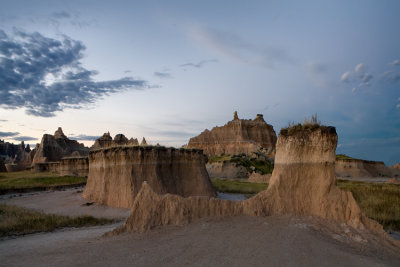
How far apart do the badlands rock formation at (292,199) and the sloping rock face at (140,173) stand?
9.46 metres

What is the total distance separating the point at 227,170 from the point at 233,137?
54203 millimetres

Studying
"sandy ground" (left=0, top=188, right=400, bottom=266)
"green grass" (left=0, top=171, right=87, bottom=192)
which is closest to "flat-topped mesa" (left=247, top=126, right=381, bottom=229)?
"sandy ground" (left=0, top=188, right=400, bottom=266)

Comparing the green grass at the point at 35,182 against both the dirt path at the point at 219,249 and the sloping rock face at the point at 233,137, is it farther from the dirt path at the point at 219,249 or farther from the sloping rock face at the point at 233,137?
the sloping rock face at the point at 233,137

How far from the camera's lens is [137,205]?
27.8 feet

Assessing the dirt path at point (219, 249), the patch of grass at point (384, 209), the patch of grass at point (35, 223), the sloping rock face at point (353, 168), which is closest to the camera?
the dirt path at point (219, 249)

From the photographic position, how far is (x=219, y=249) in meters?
6.45

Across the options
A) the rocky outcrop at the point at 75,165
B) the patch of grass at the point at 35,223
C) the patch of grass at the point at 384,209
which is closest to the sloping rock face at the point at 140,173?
the patch of grass at the point at 35,223

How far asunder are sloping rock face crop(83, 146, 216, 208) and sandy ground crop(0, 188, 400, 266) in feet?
31.3

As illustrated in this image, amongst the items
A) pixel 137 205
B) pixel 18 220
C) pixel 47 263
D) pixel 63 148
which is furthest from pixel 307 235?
pixel 63 148

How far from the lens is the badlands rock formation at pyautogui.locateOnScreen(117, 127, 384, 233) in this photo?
8.37 meters

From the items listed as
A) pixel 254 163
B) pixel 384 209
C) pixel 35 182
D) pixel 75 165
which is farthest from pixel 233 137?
pixel 384 209

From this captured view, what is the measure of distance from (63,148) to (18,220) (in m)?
64.0

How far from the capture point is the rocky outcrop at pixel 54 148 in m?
61.2

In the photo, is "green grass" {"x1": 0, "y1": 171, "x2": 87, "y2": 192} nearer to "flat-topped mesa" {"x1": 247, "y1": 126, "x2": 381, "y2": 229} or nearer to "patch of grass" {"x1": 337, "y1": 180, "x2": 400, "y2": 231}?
"flat-topped mesa" {"x1": 247, "y1": 126, "x2": 381, "y2": 229}
